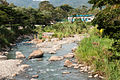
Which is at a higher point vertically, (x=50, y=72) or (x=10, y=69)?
(x=10, y=69)

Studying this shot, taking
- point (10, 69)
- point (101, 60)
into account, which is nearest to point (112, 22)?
point (101, 60)

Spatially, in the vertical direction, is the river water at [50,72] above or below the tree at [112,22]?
below

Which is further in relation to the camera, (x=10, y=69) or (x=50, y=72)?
(x=10, y=69)

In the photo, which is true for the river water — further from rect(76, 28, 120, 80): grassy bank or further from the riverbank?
rect(76, 28, 120, 80): grassy bank

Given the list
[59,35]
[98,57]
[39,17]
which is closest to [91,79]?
[98,57]

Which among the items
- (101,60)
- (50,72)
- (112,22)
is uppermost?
(112,22)

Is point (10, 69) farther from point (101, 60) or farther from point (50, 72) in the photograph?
point (101, 60)

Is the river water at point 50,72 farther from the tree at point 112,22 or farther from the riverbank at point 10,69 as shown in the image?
the tree at point 112,22

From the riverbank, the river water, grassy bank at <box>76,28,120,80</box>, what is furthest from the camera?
the riverbank

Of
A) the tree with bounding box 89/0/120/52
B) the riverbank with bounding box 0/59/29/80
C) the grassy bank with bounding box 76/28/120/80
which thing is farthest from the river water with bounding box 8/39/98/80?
the tree with bounding box 89/0/120/52

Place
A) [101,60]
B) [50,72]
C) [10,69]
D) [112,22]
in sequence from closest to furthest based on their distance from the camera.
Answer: [112,22], [101,60], [50,72], [10,69]

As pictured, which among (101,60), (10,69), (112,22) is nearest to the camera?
(112,22)

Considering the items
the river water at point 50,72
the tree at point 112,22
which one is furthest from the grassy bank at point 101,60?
the tree at point 112,22

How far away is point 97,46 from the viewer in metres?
13.0
